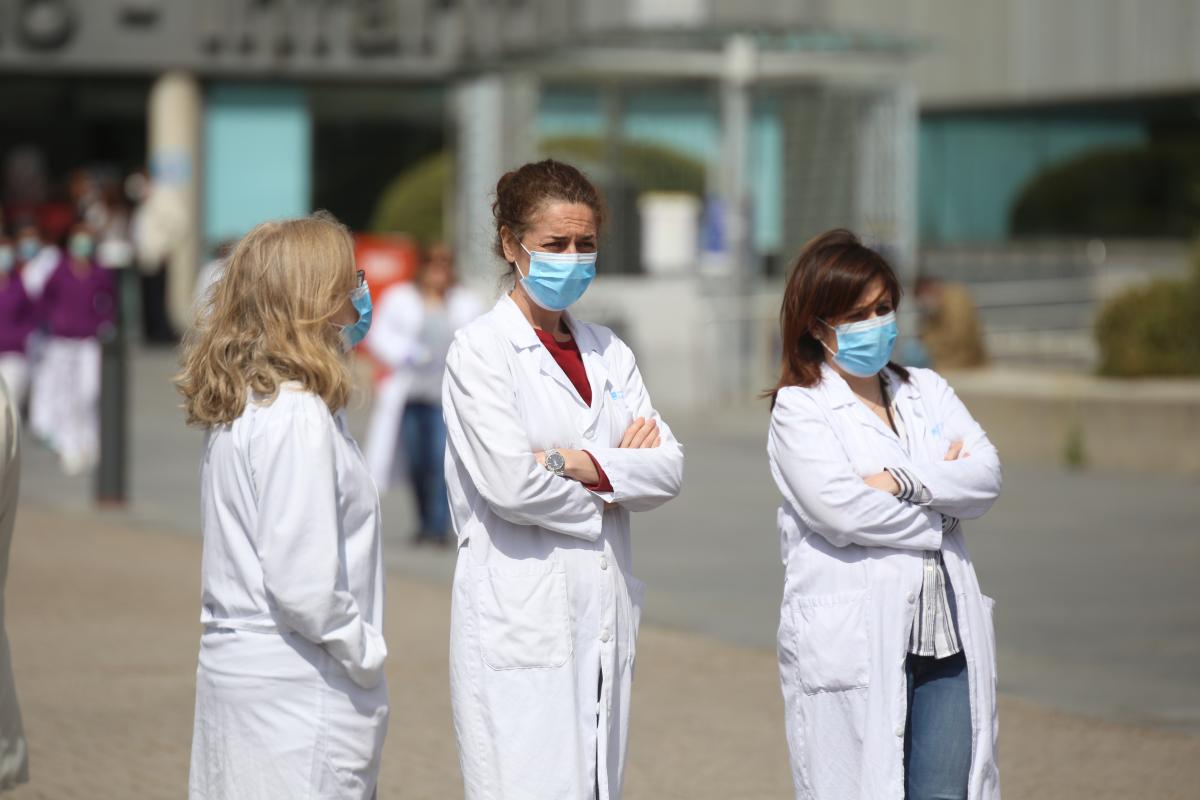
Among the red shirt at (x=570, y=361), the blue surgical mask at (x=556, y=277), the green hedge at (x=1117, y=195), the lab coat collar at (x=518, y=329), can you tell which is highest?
the green hedge at (x=1117, y=195)

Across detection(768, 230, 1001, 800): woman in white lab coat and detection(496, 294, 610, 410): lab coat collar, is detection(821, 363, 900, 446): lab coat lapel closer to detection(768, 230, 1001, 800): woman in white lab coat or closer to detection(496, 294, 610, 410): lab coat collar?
detection(768, 230, 1001, 800): woman in white lab coat

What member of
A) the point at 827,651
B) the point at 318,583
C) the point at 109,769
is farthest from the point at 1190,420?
the point at 318,583

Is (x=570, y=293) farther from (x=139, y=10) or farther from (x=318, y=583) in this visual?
(x=139, y=10)

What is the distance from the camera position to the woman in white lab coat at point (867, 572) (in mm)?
4645

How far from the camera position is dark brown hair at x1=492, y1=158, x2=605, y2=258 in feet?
15.6

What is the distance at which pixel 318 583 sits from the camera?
407 cm

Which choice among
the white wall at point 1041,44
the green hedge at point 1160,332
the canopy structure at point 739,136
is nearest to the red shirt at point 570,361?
the green hedge at point 1160,332

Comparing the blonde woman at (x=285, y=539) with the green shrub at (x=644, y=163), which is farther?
the green shrub at (x=644, y=163)

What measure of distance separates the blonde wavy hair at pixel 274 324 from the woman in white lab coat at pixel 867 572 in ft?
4.00

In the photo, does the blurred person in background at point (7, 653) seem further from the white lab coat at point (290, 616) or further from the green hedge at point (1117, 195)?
the green hedge at point (1117, 195)

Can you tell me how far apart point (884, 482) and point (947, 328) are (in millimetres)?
14232

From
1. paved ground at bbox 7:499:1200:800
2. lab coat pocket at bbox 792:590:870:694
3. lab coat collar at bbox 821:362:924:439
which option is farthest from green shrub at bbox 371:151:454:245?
lab coat pocket at bbox 792:590:870:694

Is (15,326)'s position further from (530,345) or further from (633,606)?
(633,606)

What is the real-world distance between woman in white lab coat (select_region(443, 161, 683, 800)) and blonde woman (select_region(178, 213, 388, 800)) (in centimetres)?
33
